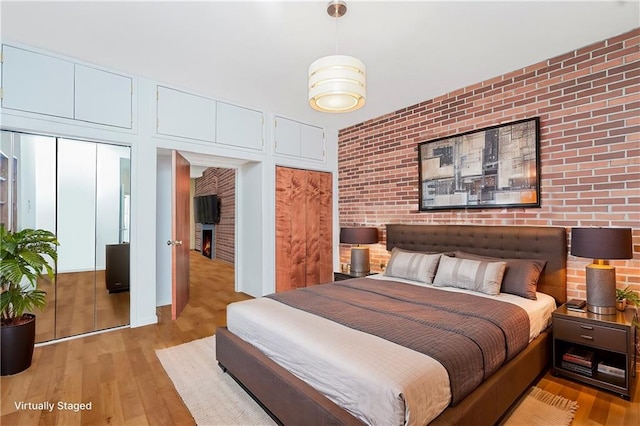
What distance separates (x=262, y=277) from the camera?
4512 millimetres

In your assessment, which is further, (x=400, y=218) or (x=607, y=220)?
(x=400, y=218)

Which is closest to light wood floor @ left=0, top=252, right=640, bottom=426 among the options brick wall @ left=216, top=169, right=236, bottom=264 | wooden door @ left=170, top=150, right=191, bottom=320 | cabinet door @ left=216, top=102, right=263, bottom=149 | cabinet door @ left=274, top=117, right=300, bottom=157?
wooden door @ left=170, top=150, right=191, bottom=320

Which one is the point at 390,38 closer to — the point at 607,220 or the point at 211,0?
the point at 211,0

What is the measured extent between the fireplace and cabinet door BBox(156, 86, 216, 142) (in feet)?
17.5

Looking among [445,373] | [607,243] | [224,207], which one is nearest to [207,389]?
[445,373]

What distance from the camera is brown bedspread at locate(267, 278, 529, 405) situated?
5.32ft

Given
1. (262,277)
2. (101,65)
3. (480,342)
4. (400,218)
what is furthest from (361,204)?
(101,65)

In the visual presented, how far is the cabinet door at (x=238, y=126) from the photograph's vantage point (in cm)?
406

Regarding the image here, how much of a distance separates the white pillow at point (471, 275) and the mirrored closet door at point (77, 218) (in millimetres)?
3404

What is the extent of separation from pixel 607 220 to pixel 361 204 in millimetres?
2921

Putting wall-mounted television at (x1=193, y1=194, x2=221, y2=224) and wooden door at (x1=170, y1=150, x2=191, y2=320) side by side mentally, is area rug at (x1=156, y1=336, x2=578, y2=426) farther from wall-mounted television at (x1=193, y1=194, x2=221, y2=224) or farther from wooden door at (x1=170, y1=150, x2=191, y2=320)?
wall-mounted television at (x1=193, y1=194, x2=221, y2=224)

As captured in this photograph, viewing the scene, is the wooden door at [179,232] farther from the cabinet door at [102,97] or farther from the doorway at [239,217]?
the cabinet door at [102,97]

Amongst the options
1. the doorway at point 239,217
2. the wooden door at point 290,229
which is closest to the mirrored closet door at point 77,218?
the doorway at point 239,217

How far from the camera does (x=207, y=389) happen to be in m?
2.24
